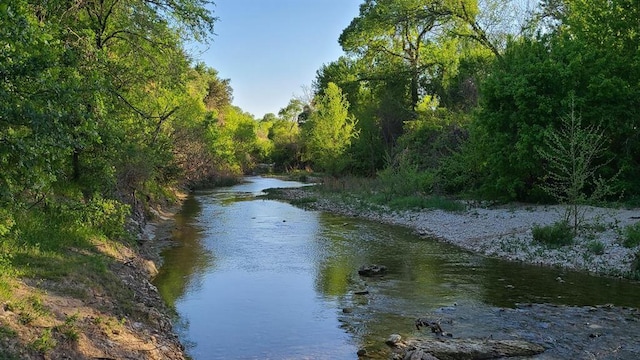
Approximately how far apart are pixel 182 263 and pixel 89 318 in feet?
29.4

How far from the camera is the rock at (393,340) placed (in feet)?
32.4

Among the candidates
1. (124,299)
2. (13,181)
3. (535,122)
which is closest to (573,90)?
(535,122)

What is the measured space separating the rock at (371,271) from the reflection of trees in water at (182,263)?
4.87 metres

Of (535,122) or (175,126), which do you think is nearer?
(535,122)

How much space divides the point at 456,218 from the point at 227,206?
15.9 metres

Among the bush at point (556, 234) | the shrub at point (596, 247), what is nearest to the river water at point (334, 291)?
the shrub at point (596, 247)

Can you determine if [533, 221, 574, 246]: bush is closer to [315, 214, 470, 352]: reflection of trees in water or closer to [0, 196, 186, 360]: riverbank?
[315, 214, 470, 352]: reflection of trees in water

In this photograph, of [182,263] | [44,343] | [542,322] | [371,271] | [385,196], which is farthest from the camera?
[385,196]

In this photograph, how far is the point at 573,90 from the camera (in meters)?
23.2

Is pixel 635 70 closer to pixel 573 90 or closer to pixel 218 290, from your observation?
pixel 573 90

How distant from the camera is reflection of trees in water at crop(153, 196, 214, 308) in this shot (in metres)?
14.1

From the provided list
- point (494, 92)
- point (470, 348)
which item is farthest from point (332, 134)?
point (470, 348)

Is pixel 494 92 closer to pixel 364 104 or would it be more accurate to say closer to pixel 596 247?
pixel 596 247

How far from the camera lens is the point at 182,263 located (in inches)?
677
